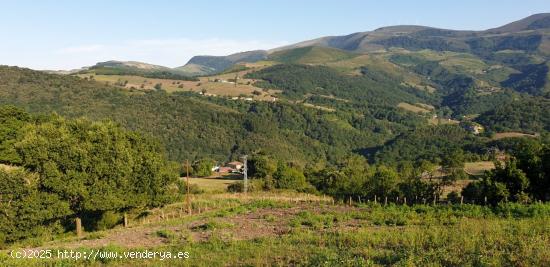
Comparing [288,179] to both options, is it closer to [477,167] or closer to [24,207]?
[24,207]

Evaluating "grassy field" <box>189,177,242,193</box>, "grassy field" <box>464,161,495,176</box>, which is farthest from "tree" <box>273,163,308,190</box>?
"grassy field" <box>464,161,495,176</box>

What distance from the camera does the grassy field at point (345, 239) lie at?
13.3 meters

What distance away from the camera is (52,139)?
1266 inches

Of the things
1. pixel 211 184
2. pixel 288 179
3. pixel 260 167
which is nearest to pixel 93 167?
pixel 288 179

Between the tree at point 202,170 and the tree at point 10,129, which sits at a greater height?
the tree at point 10,129

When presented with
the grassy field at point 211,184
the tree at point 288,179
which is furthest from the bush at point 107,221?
the tree at point 288,179

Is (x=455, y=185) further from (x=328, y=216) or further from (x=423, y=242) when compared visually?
(x=423, y=242)

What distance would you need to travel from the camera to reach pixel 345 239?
1780 cm

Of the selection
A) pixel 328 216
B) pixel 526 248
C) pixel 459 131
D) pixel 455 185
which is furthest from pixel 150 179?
pixel 459 131

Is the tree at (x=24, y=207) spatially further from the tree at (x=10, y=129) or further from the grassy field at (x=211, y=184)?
the grassy field at (x=211, y=184)

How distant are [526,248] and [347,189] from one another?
49739 millimetres

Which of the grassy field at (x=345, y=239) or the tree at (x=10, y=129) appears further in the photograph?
the tree at (x=10, y=129)

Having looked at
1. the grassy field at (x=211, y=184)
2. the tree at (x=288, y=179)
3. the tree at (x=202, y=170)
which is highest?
the tree at (x=288, y=179)

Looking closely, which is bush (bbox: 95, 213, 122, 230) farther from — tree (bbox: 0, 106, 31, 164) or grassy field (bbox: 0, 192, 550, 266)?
tree (bbox: 0, 106, 31, 164)
